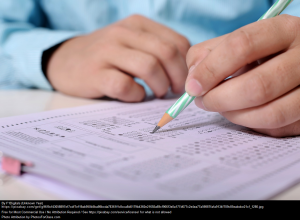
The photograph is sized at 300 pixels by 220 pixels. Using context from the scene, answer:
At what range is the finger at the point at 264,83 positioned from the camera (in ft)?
1.09

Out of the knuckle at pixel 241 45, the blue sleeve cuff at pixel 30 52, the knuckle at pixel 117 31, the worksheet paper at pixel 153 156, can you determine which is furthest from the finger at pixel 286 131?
the blue sleeve cuff at pixel 30 52

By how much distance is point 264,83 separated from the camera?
13.0 inches

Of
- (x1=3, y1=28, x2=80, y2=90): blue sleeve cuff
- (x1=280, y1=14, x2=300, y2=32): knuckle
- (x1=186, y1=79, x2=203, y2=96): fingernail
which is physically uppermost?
(x1=280, y1=14, x2=300, y2=32): knuckle

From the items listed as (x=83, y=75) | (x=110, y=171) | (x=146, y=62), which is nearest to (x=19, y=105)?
(x=83, y=75)

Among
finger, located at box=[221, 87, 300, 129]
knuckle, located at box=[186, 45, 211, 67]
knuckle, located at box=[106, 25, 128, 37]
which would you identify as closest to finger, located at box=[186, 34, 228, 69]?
knuckle, located at box=[186, 45, 211, 67]

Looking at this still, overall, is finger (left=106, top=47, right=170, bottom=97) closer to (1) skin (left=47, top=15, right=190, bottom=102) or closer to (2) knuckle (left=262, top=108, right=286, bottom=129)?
(1) skin (left=47, top=15, right=190, bottom=102)

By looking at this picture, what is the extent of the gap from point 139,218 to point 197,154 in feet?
0.35

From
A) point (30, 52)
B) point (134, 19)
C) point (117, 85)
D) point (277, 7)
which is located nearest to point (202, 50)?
point (277, 7)

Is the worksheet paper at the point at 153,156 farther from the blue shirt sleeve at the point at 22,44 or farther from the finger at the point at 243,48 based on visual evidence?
the blue shirt sleeve at the point at 22,44

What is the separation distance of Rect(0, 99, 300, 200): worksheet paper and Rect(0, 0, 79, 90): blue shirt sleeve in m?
0.32

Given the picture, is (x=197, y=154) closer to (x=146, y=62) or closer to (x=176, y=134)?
(x=176, y=134)

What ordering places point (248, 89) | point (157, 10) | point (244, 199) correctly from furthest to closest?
1. point (157, 10)
2. point (248, 89)
3. point (244, 199)

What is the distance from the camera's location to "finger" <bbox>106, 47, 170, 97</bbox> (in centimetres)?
56

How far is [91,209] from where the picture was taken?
222mm
